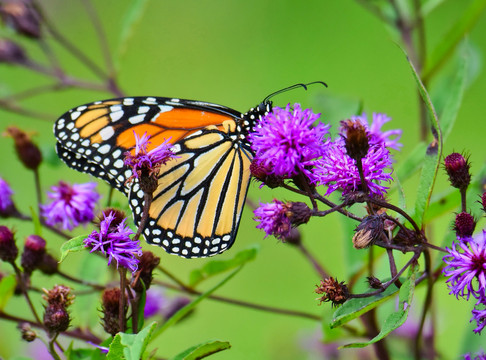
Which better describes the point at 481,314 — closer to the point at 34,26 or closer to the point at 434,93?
the point at 434,93

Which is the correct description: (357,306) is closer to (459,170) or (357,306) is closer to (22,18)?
(459,170)

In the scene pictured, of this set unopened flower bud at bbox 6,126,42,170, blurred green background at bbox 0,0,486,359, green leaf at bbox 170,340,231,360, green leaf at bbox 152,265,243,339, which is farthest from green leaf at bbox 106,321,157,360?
blurred green background at bbox 0,0,486,359

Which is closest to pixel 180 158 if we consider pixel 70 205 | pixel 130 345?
pixel 70 205

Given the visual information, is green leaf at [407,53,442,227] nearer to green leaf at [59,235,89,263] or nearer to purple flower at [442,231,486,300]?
purple flower at [442,231,486,300]

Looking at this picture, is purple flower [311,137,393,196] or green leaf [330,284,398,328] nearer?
green leaf [330,284,398,328]

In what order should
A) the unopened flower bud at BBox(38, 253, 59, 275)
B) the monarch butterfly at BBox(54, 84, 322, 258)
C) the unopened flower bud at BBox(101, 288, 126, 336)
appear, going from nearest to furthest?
the unopened flower bud at BBox(101, 288, 126, 336) → the unopened flower bud at BBox(38, 253, 59, 275) → the monarch butterfly at BBox(54, 84, 322, 258)

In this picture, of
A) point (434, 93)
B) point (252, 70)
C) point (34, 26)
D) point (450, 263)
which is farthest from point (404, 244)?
point (252, 70)
